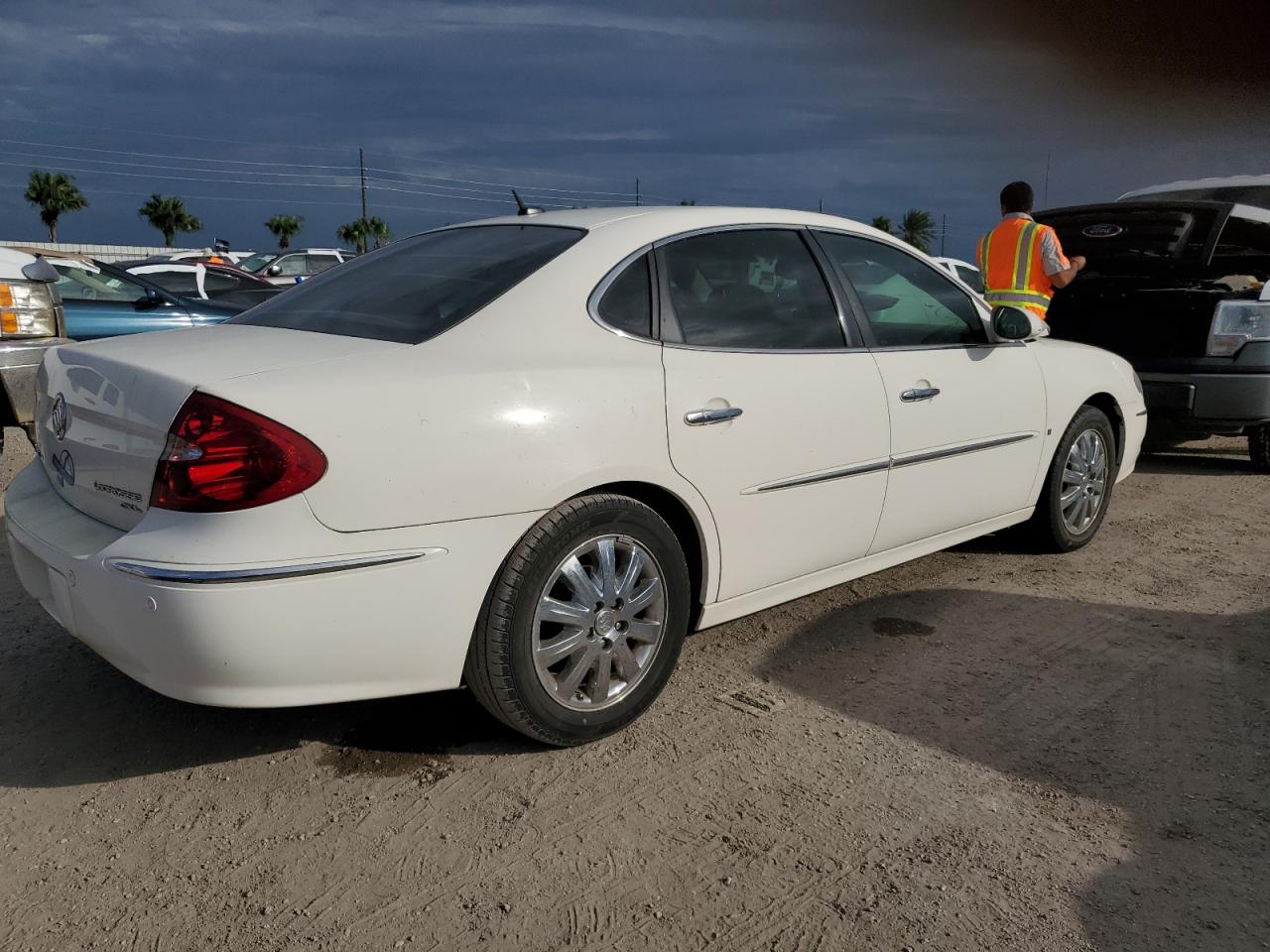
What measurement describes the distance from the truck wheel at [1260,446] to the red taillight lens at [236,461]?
256 inches

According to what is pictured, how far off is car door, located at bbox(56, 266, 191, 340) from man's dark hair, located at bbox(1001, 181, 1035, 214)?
615 centimetres

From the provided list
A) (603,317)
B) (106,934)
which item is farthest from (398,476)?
(106,934)

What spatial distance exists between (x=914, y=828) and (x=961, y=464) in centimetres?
188

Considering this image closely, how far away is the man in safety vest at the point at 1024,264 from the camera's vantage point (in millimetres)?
6512

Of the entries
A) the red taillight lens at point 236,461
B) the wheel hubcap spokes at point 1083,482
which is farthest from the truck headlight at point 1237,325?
the red taillight lens at point 236,461

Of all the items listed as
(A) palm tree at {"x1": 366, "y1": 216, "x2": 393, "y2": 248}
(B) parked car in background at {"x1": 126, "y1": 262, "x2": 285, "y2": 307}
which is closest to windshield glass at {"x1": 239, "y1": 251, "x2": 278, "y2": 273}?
(B) parked car in background at {"x1": 126, "y1": 262, "x2": 285, "y2": 307}

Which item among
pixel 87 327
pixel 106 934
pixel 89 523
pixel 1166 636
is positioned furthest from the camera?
pixel 87 327

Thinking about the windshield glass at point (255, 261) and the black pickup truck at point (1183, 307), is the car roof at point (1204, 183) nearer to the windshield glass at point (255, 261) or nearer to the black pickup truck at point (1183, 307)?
the black pickup truck at point (1183, 307)

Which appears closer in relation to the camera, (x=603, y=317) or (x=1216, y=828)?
(x=1216, y=828)

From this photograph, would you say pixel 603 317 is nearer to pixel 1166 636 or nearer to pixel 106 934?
pixel 106 934

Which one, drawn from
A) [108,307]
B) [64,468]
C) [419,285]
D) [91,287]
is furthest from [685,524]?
[91,287]

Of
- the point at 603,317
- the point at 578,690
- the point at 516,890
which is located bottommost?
the point at 516,890

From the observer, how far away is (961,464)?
13.9ft

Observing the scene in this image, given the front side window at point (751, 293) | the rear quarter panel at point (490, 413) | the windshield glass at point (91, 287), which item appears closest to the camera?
the rear quarter panel at point (490, 413)
